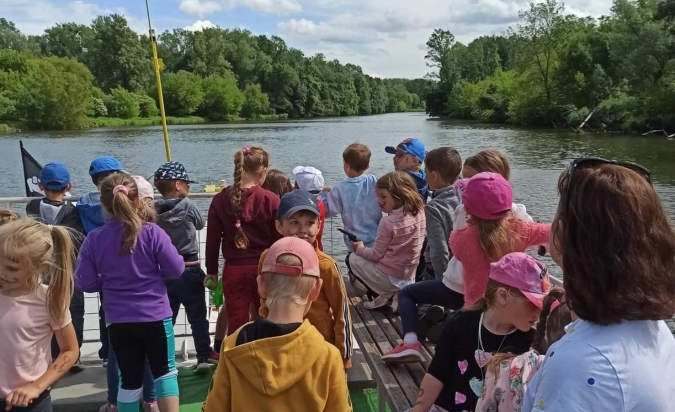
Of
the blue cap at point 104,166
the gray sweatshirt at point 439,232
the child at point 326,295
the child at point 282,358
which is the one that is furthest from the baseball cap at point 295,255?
the blue cap at point 104,166

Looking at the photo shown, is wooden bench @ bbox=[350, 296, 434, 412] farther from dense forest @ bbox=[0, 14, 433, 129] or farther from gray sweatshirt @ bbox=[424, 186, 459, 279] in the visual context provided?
dense forest @ bbox=[0, 14, 433, 129]

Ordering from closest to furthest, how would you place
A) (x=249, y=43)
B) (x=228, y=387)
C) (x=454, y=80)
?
(x=228, y=387), (x=454, y=80), (x=249, y=43)

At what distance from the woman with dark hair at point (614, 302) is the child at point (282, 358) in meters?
0.96

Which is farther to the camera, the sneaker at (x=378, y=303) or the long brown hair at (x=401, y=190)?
the sneaker at (x=378, y=303)

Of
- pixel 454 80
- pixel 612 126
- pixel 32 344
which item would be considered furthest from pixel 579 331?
pixel 454 80

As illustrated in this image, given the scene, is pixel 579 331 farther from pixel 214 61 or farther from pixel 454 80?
pixel 214 61

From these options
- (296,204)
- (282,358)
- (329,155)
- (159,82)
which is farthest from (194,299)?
(329,155)

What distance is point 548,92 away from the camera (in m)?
55.3

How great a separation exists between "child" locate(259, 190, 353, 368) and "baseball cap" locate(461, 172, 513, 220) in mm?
749

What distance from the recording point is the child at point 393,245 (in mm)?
4090

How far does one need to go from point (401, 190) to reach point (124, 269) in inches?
70.0

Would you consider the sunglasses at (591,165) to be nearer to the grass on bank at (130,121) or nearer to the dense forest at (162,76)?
the grass on bank at (130,121)

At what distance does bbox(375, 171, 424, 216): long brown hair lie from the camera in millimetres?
4062

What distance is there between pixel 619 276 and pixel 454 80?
9156 cm
